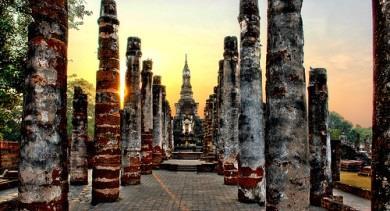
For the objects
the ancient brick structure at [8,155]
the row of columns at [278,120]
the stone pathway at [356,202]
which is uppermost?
the row of columns at [278,120]

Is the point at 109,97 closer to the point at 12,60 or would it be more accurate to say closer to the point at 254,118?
the point at 254,118

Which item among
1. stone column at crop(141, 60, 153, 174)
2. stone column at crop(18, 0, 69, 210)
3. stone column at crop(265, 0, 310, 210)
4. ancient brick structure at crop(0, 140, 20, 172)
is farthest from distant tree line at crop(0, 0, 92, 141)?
stone column at crop(265, 0, 310, 210)

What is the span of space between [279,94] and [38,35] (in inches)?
136

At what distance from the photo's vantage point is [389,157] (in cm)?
328

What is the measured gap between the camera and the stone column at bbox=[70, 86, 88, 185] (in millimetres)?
14070

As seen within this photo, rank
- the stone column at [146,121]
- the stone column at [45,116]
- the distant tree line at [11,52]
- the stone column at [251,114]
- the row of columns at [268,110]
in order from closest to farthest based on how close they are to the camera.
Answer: the row of columns at [268,110] → the stone column at [45,116] → the stone column at [251,114] → the distant tree line at [11,52] → the stone column at [146,121]

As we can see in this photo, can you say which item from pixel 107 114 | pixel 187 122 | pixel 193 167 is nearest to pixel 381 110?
pixel 107 114

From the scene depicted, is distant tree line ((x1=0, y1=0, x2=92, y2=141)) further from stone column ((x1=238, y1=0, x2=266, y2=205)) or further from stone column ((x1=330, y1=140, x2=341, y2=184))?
stone column ((x1=330, y1=140, x2=341, y2=184))

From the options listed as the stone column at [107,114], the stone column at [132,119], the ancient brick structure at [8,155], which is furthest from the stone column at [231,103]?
the ancient brick structure at [8,155]

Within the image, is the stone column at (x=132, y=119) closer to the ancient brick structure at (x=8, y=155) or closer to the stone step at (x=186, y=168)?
the ancient brick structure at (x=8, y=155)

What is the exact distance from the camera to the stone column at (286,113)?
185 inches

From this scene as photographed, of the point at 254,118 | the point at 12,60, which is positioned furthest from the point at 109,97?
the point at 12,60

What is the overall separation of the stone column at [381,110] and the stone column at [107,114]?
309 inches

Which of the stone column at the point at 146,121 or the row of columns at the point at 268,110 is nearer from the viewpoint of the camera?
the row of columns at the point at 268,110
